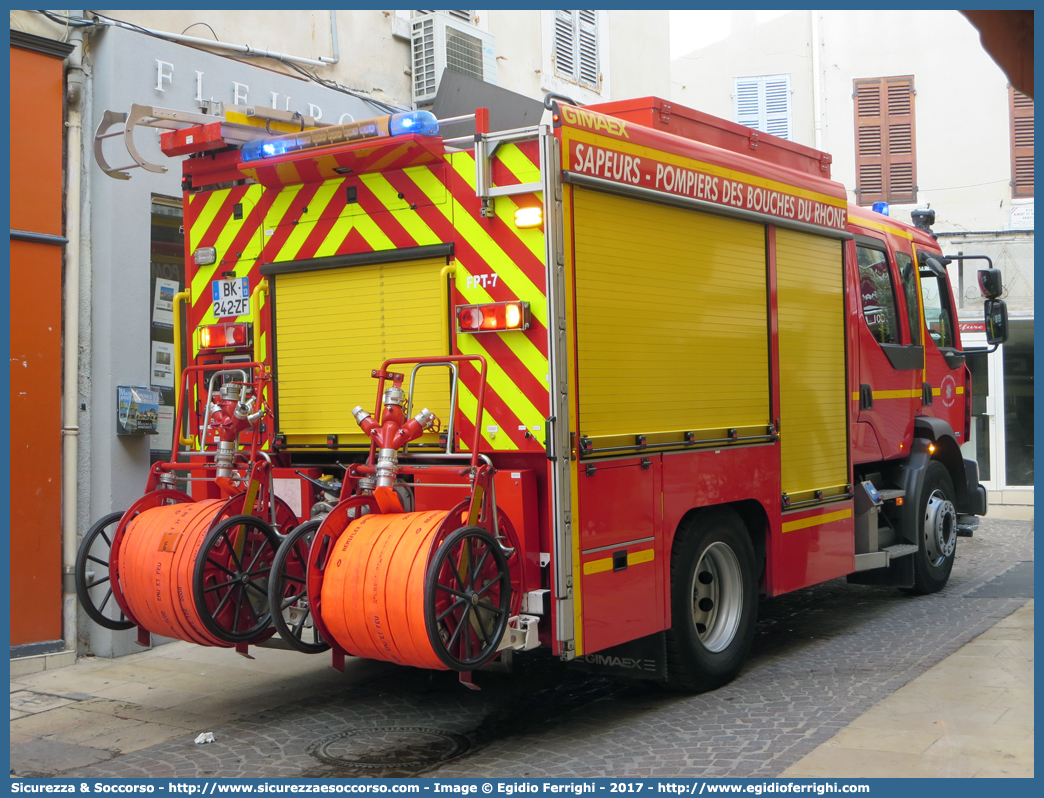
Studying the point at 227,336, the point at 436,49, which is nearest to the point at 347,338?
the point at 227,336

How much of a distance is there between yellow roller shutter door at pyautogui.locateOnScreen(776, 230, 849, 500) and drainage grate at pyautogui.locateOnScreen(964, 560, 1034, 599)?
7.83 feet

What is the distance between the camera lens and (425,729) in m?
5.53

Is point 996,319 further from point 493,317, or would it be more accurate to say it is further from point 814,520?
point 493,317

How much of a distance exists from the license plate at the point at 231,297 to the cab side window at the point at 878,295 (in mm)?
4381

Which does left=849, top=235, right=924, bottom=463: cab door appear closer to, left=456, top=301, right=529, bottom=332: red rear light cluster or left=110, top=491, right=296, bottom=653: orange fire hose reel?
left=456, top=301, right=529, bottom=332: red rear light cluster

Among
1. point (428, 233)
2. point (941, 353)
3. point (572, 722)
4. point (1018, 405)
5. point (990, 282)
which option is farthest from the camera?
point (1018, 405)

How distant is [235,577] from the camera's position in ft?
17.6

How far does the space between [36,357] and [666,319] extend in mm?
4264

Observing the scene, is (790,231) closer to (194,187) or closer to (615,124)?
(615,124)

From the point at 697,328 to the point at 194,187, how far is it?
303 cm

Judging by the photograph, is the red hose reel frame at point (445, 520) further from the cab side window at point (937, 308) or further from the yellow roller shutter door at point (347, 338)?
the cab side window at point (937, 308)

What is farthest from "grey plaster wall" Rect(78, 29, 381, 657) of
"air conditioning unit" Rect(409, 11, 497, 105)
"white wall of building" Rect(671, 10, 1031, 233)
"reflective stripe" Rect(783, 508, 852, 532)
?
"white wall of building" Rect(671, 10, 1031, 233)

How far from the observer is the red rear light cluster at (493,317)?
505 cm

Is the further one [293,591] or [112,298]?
[112,298]
